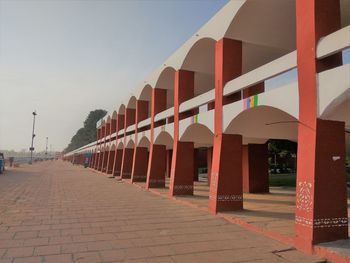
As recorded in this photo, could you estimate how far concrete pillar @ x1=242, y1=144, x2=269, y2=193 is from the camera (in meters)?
19.2

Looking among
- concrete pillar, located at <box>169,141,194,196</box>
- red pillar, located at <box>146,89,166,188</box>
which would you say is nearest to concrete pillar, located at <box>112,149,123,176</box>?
red pillar, located at <box>146,89,166,188</box>

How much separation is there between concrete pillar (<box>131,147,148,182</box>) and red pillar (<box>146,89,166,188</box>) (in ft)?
14.5

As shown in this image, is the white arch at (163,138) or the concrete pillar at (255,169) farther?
the white arch at (163,138)

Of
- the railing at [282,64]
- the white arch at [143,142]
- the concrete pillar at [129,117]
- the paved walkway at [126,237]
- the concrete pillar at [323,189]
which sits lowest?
the paved walkway at [126,237]

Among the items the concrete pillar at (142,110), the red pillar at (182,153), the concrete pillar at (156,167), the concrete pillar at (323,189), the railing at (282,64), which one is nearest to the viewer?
the railing at (282,64)

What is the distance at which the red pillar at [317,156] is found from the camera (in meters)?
7.70

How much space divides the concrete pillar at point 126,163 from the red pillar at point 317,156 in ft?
74.5

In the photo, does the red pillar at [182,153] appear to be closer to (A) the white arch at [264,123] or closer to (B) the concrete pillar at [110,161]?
(A) the white arch at [264,123]

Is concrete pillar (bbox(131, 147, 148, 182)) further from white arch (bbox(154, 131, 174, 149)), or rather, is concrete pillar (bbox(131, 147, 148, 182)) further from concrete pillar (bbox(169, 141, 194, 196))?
concrete pillar (bbox(169, 141, 194, 196))

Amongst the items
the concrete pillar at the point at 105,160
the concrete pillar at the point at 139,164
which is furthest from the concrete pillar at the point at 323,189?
the concrete pillar at the point at 105,160

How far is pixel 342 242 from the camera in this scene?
765cm

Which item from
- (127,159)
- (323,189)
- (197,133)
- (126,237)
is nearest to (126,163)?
(127,159)

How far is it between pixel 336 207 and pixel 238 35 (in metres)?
7.12

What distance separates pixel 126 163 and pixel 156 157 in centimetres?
930
